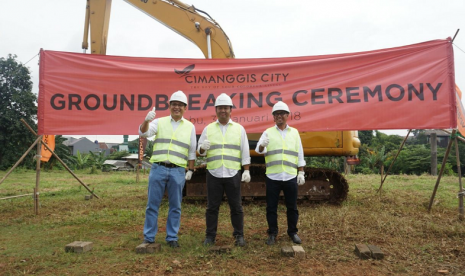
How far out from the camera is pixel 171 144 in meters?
4.55

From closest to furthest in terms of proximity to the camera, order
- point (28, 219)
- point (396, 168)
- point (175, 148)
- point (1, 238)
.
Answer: point (175, 148)
point (1, 238)
point (28, 219)
point (396, 168)

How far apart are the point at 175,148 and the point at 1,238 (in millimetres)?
2983

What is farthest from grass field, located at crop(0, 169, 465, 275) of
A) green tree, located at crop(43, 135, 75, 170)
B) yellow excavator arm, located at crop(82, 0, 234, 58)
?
green tree, located at crop(43, 135, 75, 170)

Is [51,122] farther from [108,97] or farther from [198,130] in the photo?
[198,130]

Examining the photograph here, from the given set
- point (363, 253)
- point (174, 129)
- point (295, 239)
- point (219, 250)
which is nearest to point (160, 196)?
point (174, 129)

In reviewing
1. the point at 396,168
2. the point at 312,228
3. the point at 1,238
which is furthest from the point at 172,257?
the point at 396,168

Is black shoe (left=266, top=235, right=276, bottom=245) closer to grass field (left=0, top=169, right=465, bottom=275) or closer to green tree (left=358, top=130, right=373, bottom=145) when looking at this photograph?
grass field (left=0, top=169, right=465, bottom=275)

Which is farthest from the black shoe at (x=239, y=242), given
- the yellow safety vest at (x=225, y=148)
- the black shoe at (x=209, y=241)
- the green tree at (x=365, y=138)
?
the green tree at (x=365, y=138)

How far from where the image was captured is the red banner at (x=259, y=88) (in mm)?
6414

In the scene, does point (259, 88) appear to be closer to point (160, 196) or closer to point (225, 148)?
point (225, 148)

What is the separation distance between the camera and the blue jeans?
4.46 m

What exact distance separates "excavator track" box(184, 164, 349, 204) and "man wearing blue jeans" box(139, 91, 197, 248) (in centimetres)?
295

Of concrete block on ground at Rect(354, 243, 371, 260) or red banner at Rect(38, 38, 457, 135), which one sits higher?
red banner at Rect(38, 38, 457, 135)

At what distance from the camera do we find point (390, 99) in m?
6.46
